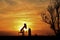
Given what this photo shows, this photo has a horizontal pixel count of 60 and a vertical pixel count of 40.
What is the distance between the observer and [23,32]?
27.4 m

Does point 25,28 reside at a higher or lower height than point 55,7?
lower

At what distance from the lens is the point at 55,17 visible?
33.3m

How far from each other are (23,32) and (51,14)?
346 inches

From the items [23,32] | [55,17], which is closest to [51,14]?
[55,17]
